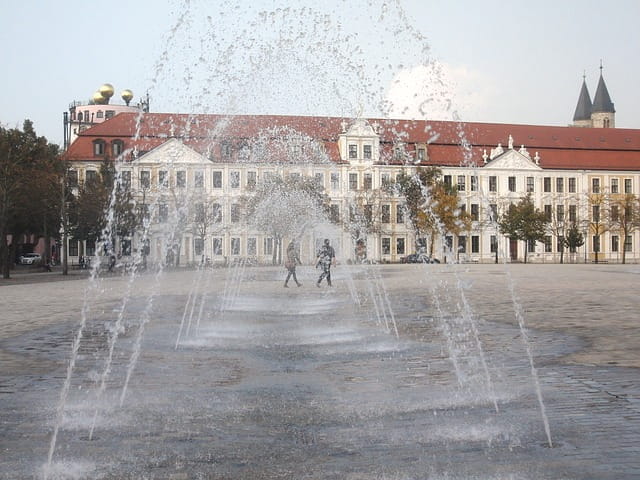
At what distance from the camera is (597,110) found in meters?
99.7

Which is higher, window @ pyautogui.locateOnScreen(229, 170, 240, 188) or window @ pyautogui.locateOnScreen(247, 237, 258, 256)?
window @ pyautogui.locateOnScreen(229, 170, 240, 188)

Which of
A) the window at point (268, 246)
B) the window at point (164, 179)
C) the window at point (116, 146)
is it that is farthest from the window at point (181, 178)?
the window at point (116, 146)

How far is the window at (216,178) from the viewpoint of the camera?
67.4 m

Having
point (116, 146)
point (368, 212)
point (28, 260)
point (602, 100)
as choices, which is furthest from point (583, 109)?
point (28, 260)

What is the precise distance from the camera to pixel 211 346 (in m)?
11.7

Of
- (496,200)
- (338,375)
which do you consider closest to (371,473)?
(338,375)

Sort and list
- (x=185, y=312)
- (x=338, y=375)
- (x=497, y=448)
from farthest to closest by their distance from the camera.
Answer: (x=185, y=312), (x=338, y=375), (x=497, y=448)

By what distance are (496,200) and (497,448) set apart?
241ft

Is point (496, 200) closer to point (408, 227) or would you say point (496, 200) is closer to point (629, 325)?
point (408, 227)

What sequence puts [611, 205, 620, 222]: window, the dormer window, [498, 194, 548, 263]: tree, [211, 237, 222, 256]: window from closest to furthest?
[211, 237, 222, 256]: window
[498, 194, 548, 263]: tree
the dormer window
[611, 205, 620, 222]: window

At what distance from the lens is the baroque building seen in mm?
59188

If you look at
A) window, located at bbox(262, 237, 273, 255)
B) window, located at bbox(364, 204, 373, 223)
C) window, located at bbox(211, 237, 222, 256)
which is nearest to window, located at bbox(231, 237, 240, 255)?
window, located at bbox(211, 237, 222, 256)

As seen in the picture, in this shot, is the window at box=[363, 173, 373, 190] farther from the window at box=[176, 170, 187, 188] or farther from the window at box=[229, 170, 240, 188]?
the window at box=[176, 170, 187, 188]

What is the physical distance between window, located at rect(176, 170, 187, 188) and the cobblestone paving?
43094 millimetres
